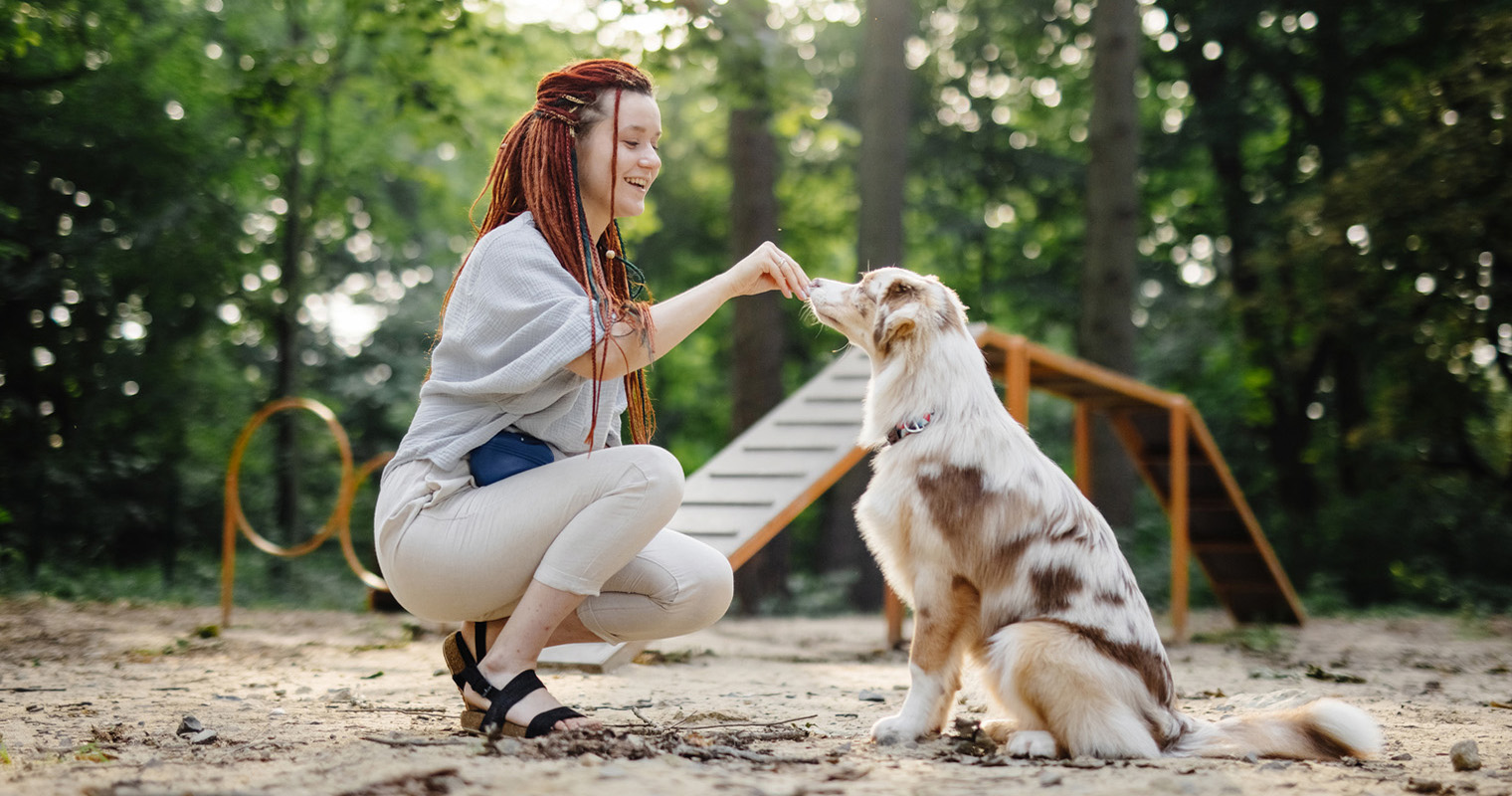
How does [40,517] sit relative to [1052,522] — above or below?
below

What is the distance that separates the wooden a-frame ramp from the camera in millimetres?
5176

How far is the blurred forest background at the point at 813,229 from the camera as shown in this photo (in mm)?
9914

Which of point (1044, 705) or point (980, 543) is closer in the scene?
point (1044, 705)

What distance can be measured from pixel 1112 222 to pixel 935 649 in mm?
7711

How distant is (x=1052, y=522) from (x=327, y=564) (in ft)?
43.3

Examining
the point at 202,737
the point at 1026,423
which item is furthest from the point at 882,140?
the point at 202,737

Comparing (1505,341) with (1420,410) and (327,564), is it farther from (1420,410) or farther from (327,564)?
(327,564)

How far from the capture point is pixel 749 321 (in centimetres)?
1095

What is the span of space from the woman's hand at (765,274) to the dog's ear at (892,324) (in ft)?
1.12

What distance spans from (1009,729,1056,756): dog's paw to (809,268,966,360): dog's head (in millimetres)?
1128

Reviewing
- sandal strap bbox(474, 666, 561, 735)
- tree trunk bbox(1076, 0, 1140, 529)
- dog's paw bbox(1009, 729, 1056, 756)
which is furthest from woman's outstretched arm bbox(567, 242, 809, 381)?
tree trunk bbox(1076, 0, 1140, 529)

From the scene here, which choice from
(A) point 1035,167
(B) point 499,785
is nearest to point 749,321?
(A) point 1035,167

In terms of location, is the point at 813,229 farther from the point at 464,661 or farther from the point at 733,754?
the point at 733,754

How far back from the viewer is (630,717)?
11.3 ft
